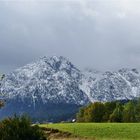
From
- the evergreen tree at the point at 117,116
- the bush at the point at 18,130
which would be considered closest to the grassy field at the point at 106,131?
the bush at the point at 18,130

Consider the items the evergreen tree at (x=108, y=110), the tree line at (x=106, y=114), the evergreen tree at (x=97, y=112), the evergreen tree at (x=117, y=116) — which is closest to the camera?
the evergreen tree at (x=117, y=116)

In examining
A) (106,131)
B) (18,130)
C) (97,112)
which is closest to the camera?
(18,130)

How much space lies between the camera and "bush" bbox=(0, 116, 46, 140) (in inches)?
1870

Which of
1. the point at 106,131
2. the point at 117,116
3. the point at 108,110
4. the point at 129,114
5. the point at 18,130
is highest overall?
the point at 108,110

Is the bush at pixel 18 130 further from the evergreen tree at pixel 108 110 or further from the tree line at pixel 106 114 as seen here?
the evergreen tree at pixel 108 110

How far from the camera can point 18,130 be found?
47969 millimetres

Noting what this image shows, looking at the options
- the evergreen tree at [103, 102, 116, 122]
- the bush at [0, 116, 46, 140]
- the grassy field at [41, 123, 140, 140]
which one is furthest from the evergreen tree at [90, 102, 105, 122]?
the bush at [0, 116, 46, 140]

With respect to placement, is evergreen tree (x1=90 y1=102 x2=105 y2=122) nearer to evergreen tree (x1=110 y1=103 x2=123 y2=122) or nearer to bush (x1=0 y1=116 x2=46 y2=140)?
evergreen tree (x1=110 y1=103 x2=123 y2=122)

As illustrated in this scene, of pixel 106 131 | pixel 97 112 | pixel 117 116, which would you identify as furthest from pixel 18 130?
pixel 97 112

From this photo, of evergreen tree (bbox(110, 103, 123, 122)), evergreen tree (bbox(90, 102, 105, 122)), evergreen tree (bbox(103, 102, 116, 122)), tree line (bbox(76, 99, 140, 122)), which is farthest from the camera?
evergreen tree (bbox(90, 102, 105, 122))

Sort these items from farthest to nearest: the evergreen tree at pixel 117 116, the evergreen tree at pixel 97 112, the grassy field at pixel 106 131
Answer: the evergreen tree at pixel 97 112 < the evergreen tree at pixel 117 116 < the grassy field at pixel 106 131

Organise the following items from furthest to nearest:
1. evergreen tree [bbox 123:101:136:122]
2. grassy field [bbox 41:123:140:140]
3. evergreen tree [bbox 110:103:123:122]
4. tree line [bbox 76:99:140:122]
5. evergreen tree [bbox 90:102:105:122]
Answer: evergreen tree [bbox 90:102:105:122] < evergreen tree [bbox 123:101:136:122] < tree line [bbox 76:99:140:122] < evergreen tree [bbox 110:103:123:122] < grassy field [bbox 41:123:140:140]

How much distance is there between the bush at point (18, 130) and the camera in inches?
1870

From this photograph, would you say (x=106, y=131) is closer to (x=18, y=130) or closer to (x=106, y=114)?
(x=18, y=130)
